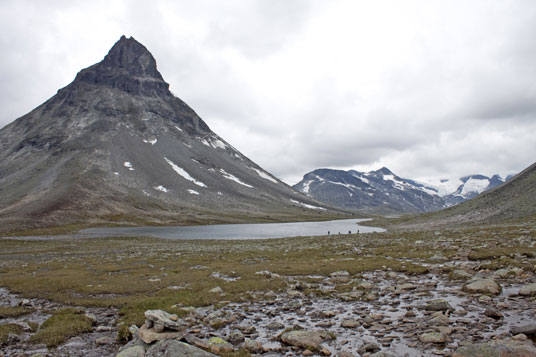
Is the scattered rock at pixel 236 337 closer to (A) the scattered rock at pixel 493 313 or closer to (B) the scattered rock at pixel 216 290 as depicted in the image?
(B) the scattered rock at pixel 216 290

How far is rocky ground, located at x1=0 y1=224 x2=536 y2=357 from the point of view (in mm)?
11820

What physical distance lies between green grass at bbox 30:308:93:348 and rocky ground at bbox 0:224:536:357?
41 cm

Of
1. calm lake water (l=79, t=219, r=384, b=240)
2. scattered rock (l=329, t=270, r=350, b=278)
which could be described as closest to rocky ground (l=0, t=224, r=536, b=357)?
scattered rock (l=329, t=270, r=350, b=278)

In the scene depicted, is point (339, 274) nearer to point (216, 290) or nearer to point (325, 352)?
point (216, 290)

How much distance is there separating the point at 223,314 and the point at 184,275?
13.5 m

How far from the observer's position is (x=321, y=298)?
66.6 ft

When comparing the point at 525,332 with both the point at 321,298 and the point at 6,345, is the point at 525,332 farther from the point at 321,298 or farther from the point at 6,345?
the point at 6,345

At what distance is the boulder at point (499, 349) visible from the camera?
9.48 metres

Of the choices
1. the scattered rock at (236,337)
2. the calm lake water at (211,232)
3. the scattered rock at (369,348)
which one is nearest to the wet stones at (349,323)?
the scattered rock at (369,348)

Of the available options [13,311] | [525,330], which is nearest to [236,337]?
[525,330]

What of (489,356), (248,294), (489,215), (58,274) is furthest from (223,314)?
(489,215)

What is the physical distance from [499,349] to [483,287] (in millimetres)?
9642

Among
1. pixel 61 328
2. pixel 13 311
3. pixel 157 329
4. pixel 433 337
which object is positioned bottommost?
pixel 13 311

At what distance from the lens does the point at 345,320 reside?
15.1 metres
